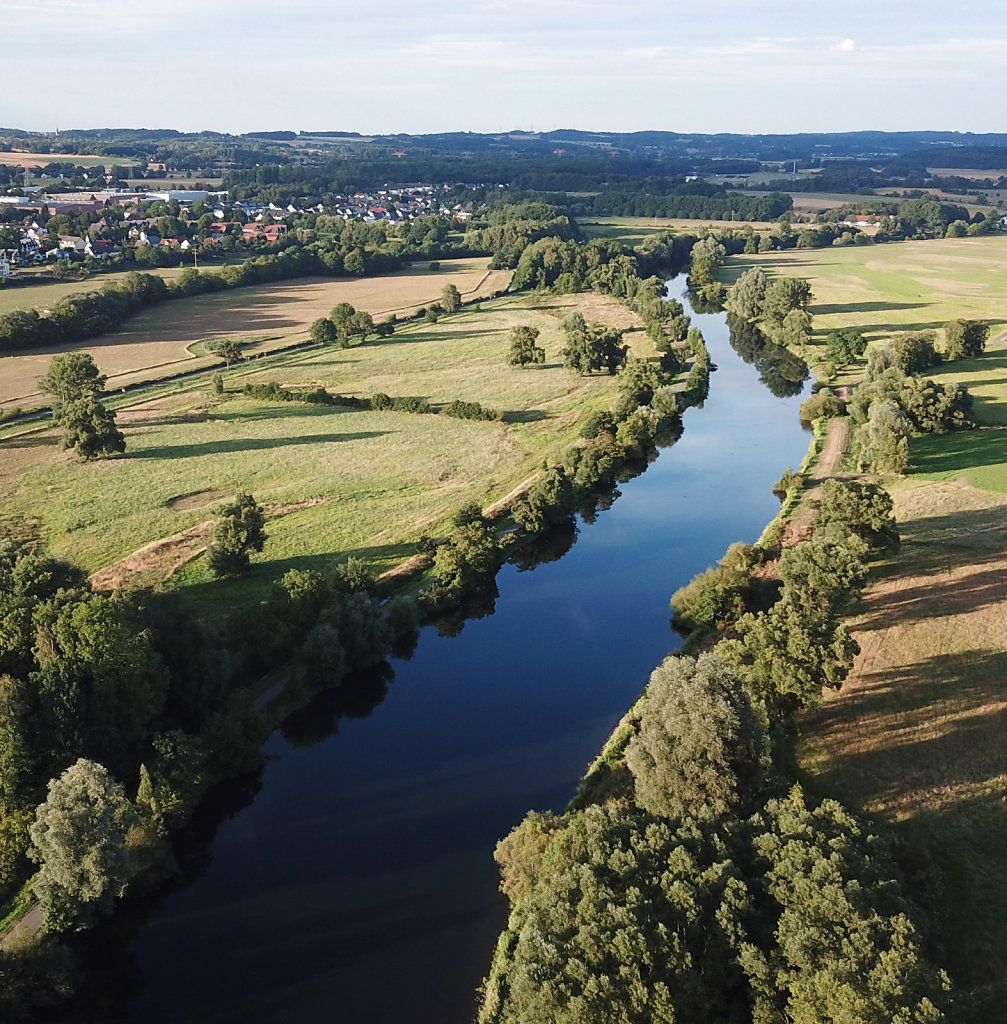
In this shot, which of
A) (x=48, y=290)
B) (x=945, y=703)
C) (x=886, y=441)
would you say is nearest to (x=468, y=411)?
(x=886, y=441)

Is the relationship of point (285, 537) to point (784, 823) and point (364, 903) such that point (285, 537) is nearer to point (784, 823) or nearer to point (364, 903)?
point (364, 903)

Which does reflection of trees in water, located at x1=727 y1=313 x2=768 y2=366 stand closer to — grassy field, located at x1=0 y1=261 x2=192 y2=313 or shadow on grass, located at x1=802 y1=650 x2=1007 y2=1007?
shadow on grass, located at x1=802 y1=650 x2=1007 y2=1007

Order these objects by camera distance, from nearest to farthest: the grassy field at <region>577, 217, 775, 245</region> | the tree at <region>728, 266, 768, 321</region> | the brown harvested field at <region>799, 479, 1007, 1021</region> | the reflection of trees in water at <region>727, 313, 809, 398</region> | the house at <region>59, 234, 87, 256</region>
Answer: the brown harvested field at <region>799, 479, 1007, 1021</region> → the reflection of trees in water at <region>727, 313, 809, 398</region> → the tree at <region>728, 266, 768, 321</region> → the house at <region>59, 234, 87, 256</region> → the grassy field at <region>577, 217, 775, 245</region>

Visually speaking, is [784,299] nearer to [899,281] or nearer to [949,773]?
[899,281]

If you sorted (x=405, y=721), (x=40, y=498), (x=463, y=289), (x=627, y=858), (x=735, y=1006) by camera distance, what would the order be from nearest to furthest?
1. (x=735, y=1006)
2. (x=627, y=858)
3. (x=405, y=721)
4. (x=40, y=498)
5. (x=463, y=289)

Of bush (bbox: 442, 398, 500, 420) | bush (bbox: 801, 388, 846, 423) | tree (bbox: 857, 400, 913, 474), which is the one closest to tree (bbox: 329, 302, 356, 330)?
bush (bbox: 442, 398, 500, 420)

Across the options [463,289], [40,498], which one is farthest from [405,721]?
[463,289]
